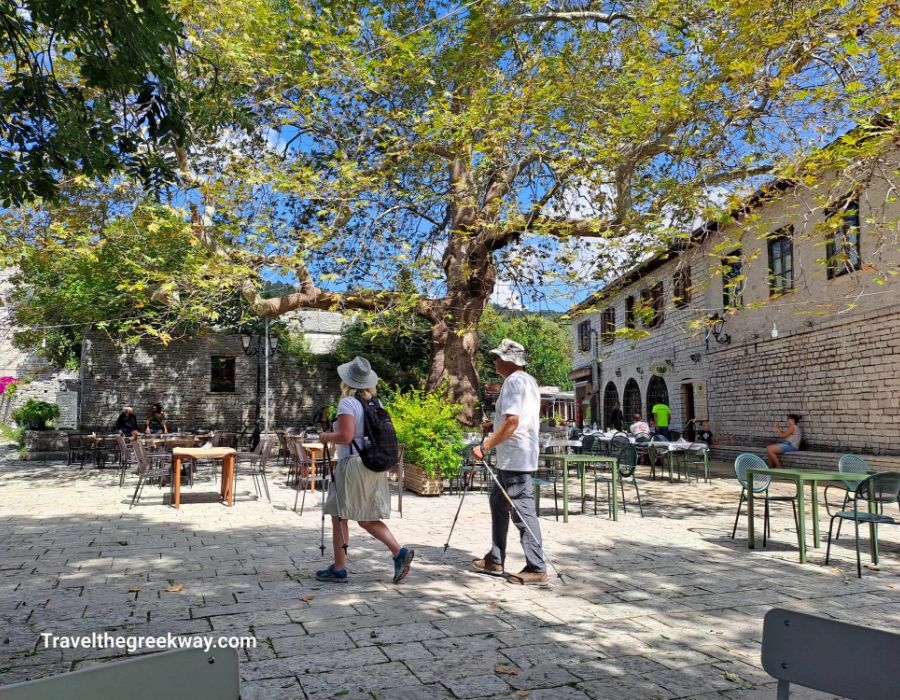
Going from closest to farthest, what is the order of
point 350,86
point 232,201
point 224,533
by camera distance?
1. point 224,533
2. point 350,86
3. point 232,201

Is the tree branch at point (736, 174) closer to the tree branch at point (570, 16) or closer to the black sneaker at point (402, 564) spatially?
the tree branch at point (570, 16)

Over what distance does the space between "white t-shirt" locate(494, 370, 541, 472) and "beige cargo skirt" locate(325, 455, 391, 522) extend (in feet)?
3.01

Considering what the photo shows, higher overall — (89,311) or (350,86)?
(350,86)

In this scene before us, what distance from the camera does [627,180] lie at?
9.56 m

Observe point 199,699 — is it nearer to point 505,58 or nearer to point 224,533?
point 224,533

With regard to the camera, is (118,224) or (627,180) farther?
(118,224)

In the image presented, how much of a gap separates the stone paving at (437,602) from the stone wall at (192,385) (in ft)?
44.6

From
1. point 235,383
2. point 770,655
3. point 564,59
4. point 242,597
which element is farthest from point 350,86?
point 235,383

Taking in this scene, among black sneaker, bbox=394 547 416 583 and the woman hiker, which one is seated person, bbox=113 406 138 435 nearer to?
the woman hiker

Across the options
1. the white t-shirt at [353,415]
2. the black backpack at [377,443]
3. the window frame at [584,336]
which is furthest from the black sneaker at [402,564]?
the window frame at [584,336]

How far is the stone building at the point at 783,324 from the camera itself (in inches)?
363

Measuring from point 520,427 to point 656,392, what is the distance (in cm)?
1766

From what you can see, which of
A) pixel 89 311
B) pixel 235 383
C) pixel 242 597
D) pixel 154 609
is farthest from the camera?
pixel 235 383

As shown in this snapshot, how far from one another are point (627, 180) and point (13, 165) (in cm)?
764
